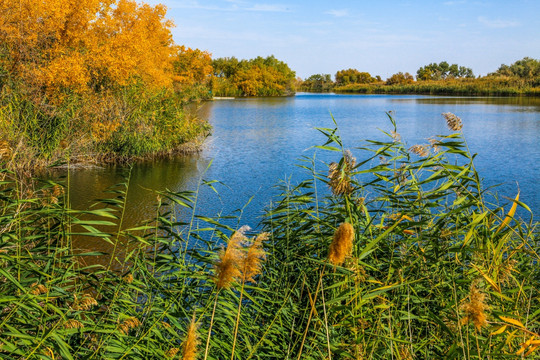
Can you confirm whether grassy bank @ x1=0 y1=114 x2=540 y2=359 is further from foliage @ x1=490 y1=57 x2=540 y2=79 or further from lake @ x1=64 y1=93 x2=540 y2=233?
foliage @ x1=490 y1=57 x2=540 y2=79

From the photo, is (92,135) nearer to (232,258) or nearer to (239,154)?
(239,154)

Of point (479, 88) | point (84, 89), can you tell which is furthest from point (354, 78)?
point (84, 89)

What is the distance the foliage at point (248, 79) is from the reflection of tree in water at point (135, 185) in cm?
4612

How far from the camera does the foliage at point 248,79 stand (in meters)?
65.3

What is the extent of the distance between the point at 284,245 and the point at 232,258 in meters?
2.68

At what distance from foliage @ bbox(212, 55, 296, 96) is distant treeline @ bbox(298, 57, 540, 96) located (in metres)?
19.1

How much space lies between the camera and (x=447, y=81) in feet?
231

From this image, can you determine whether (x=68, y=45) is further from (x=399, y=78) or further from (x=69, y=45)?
(x=399, y=78)

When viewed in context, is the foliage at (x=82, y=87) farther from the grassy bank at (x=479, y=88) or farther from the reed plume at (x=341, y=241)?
the grassy bank at (x=479, y=88)

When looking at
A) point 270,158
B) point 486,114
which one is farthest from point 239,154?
point 486,114

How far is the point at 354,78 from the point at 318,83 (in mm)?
8969

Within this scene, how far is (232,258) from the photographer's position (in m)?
1.32

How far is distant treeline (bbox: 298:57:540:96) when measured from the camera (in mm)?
55750

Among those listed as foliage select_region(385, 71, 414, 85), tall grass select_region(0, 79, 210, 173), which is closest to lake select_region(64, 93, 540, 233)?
tall grass select_region(0, 79, 210, 173)
